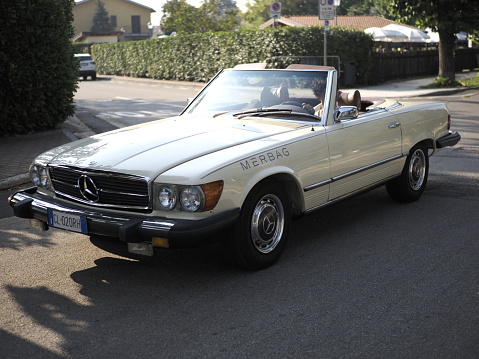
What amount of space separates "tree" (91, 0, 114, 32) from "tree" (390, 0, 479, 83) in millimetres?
60688

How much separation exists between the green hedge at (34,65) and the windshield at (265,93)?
671 centimetres

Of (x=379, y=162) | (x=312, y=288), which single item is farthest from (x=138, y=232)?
(x=379, y=162)

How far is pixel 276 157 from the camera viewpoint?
16.5ft

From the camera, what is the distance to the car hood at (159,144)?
4770mm

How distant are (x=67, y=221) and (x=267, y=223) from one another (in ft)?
5.01

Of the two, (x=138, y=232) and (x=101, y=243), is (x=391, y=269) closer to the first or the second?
(x=138, y=232)

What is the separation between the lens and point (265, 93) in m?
6.21

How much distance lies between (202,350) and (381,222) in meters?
3.17

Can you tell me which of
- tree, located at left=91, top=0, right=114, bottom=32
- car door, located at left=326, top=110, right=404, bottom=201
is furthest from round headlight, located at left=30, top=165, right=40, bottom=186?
tree, located at left=91, top=0, right=114, bottom=32

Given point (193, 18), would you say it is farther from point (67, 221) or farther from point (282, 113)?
point (67, 221)

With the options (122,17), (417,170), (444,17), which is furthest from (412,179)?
(122,17)

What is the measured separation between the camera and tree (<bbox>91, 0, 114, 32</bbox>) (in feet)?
258

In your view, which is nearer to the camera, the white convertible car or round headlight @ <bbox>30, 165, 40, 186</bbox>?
the white convertible car

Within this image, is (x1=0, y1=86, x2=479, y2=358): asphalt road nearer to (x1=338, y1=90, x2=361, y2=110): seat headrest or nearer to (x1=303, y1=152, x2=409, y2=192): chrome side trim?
(x1=303, y1=152, x2=409, y2=192): chrome side trim
